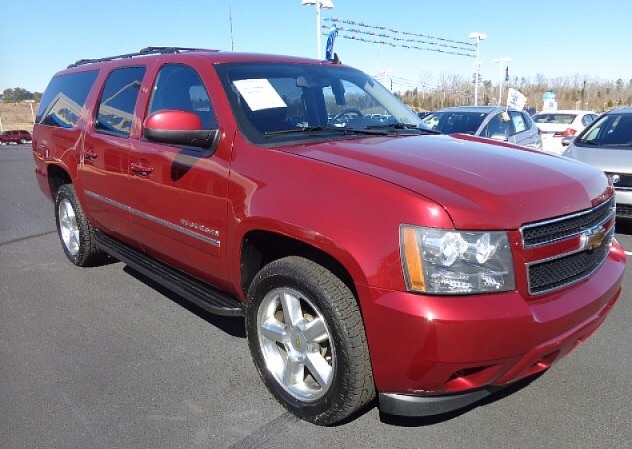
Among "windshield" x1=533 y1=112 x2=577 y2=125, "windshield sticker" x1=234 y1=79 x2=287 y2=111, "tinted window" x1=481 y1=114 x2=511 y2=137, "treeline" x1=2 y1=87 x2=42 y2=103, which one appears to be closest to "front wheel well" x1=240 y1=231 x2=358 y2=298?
"windshield sticker" x1=234 y1=79 x2=287 y2=111

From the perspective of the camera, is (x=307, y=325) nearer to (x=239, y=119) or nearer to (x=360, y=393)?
(x=360, y=393)

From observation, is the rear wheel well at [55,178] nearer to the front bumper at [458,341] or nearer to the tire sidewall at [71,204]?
the tire sidewall at [71,204]

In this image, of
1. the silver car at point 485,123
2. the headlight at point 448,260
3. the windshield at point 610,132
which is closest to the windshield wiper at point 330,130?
the headlight at point 448,260

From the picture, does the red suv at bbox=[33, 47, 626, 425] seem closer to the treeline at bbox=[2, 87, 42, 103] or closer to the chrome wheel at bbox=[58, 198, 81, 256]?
the chrome wheel at bbox=[58, 198, 81, 256]

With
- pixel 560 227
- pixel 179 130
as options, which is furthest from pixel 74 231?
pixel 560 227

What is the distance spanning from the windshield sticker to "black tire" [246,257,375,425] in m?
1.06

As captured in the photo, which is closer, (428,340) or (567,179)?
(428,340)

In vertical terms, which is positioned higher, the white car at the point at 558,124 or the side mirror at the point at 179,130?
the side mirror at the point at 179,130

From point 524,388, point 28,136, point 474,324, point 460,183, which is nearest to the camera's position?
point 474,324

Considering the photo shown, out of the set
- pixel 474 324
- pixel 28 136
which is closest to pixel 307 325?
pixel 474 324

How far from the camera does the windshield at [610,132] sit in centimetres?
715

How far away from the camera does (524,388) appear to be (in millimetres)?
2984

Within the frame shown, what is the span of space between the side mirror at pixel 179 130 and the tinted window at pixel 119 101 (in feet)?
3.30

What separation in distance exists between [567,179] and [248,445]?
79.7 inches
